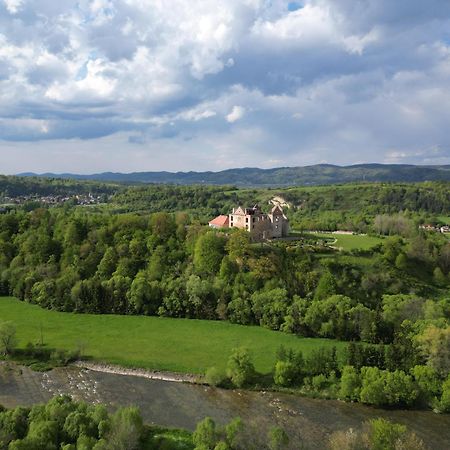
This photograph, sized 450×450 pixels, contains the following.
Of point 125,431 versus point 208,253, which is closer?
point 125,431

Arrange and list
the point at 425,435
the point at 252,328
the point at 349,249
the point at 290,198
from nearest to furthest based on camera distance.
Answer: the point at 425,435, the point at 252,328, the point at 349,249, the point at 290,198

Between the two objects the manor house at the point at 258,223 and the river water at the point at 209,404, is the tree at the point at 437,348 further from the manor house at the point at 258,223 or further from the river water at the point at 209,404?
the manor house at the point at 258,223

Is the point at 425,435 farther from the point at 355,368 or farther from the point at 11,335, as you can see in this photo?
the point at 11,335

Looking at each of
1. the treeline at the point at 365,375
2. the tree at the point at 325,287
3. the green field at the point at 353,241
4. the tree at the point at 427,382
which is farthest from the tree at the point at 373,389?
the green field at the point at 353,241

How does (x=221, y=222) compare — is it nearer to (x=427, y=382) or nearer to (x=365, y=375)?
(x=365, y=375)

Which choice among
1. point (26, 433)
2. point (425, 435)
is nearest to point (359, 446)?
point (425, 435)

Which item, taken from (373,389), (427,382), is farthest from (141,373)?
(427,382)
